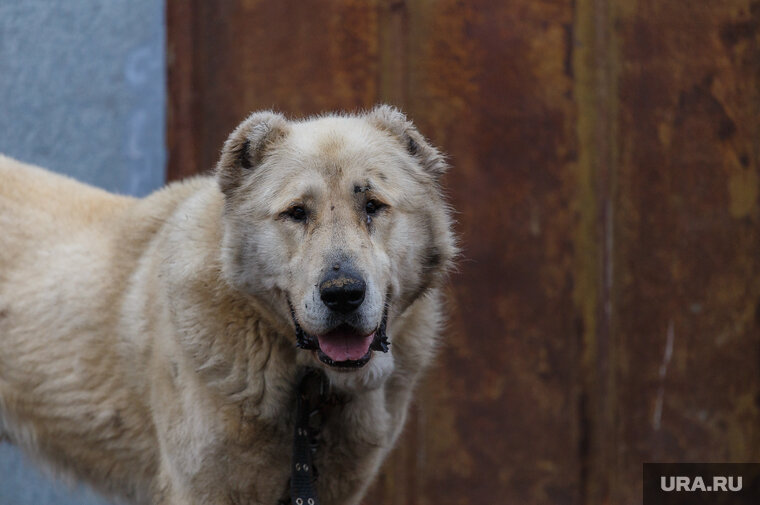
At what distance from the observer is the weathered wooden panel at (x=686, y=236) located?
183 inches

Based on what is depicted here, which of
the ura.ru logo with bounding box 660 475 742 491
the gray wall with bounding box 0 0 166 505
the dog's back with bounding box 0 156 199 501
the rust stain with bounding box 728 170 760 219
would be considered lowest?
the ura.ru logo with bounding box 660 475 742 491

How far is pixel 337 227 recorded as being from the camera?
2.82 meters

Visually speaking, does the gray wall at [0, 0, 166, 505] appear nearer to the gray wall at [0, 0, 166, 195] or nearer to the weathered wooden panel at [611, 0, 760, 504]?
→ the gray wall at [0, 0, 166, 195]

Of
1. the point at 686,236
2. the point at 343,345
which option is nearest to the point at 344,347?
the point at 343,345

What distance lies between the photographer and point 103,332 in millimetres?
3598

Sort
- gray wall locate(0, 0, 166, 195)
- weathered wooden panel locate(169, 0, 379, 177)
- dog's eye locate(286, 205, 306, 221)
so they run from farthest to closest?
gray wall locate(0, 0, 166, 195) → weathered wooden panel locate(169, 0, 379, 177) → dog's eye locate(286, 205, 306, 221)

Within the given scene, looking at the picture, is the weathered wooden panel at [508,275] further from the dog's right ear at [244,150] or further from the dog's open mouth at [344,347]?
the dog's open mouth at [344,347]

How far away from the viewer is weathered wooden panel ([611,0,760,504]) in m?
4.65

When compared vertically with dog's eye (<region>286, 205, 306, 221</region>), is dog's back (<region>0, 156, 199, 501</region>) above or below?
below

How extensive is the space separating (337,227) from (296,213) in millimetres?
183

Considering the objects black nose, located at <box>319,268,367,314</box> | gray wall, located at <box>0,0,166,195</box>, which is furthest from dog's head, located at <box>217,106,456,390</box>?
gray wall, located at <box>0,0,166,195</box>

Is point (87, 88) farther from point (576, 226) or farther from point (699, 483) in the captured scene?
point (699, 483)

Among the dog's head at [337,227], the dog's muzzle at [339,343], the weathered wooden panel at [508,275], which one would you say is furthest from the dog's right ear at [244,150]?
the weathered wooden panel at [508,275]

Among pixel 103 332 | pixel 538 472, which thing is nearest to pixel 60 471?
pixel 103 332
